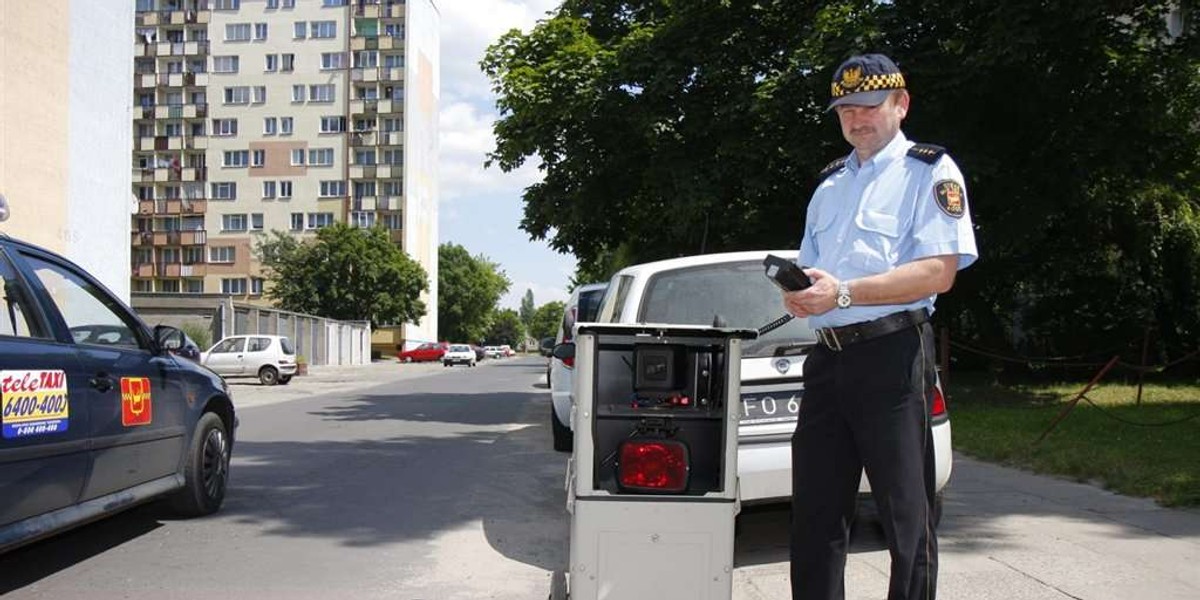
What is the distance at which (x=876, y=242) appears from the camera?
2.86 metres

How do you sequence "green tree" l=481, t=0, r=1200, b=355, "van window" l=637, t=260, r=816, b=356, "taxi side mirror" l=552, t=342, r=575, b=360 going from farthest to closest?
"green tree" l=481, t=0, r=1200, b=355, "taxi side mirror" l=552, t=342, r=575, b=360, "van window" l=637, t=260, r=816, b=356

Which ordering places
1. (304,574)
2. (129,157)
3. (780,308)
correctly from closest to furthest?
(304,574) < (780,308) < (129,157)

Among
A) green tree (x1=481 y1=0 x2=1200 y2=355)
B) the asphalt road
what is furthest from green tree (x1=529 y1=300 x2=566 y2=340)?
the asphalt road

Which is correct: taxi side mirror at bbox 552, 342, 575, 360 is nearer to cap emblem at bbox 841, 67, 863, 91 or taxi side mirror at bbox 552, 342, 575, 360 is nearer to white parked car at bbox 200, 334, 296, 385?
cap emblem at bbox 841, 67, 863, 91

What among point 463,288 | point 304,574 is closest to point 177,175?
point 463,288

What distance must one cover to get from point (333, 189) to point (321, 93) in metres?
7.78

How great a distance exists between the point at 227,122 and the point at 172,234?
9.95m

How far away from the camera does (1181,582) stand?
4.63 meters

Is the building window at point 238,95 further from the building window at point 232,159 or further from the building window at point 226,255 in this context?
the building window at point 226,255

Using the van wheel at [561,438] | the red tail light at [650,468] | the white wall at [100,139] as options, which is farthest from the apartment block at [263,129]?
the red tail light at [650,468]

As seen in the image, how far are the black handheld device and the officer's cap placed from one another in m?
0.54

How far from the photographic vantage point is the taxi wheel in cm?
621

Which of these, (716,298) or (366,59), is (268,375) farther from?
(366,59)

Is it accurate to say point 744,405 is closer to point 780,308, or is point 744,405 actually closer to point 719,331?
point 780,308
